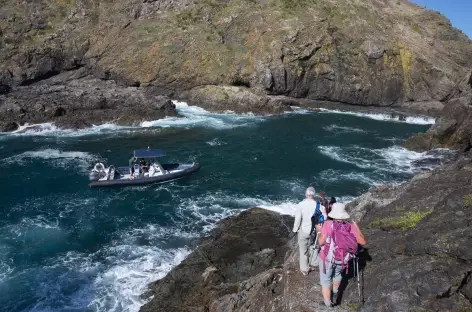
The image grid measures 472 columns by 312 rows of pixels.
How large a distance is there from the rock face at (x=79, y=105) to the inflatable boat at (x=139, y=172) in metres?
21.0

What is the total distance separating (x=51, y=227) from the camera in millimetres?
26922

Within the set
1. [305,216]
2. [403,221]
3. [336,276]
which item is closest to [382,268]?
[336,276]

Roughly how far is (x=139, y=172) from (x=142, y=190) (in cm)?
222

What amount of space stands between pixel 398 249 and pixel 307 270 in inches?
109

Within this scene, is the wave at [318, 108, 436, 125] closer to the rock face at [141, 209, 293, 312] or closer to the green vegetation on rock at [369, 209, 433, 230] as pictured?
the rock face at [141, 209, 293, 312]

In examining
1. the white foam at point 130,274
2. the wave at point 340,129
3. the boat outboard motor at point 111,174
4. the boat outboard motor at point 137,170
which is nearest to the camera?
the white foam at point 130,274

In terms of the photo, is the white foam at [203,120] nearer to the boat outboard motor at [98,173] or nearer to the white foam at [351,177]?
the boat outboard motor at [98,173]

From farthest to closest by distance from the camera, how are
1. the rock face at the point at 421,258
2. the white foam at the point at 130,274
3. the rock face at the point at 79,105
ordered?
the rock face at the point at 79,105, the white foam at the point at 130,274, the rock face at the point at 421,258

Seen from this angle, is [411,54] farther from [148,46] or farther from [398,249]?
[398,249]

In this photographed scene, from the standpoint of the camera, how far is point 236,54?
233ft

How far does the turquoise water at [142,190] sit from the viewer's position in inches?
853

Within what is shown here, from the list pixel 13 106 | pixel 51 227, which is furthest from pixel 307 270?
pixel 13 106

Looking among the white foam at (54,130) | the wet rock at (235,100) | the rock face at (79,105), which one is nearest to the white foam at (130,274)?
the white foam at (54,130)

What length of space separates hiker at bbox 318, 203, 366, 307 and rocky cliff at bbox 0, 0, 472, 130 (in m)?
54.6
